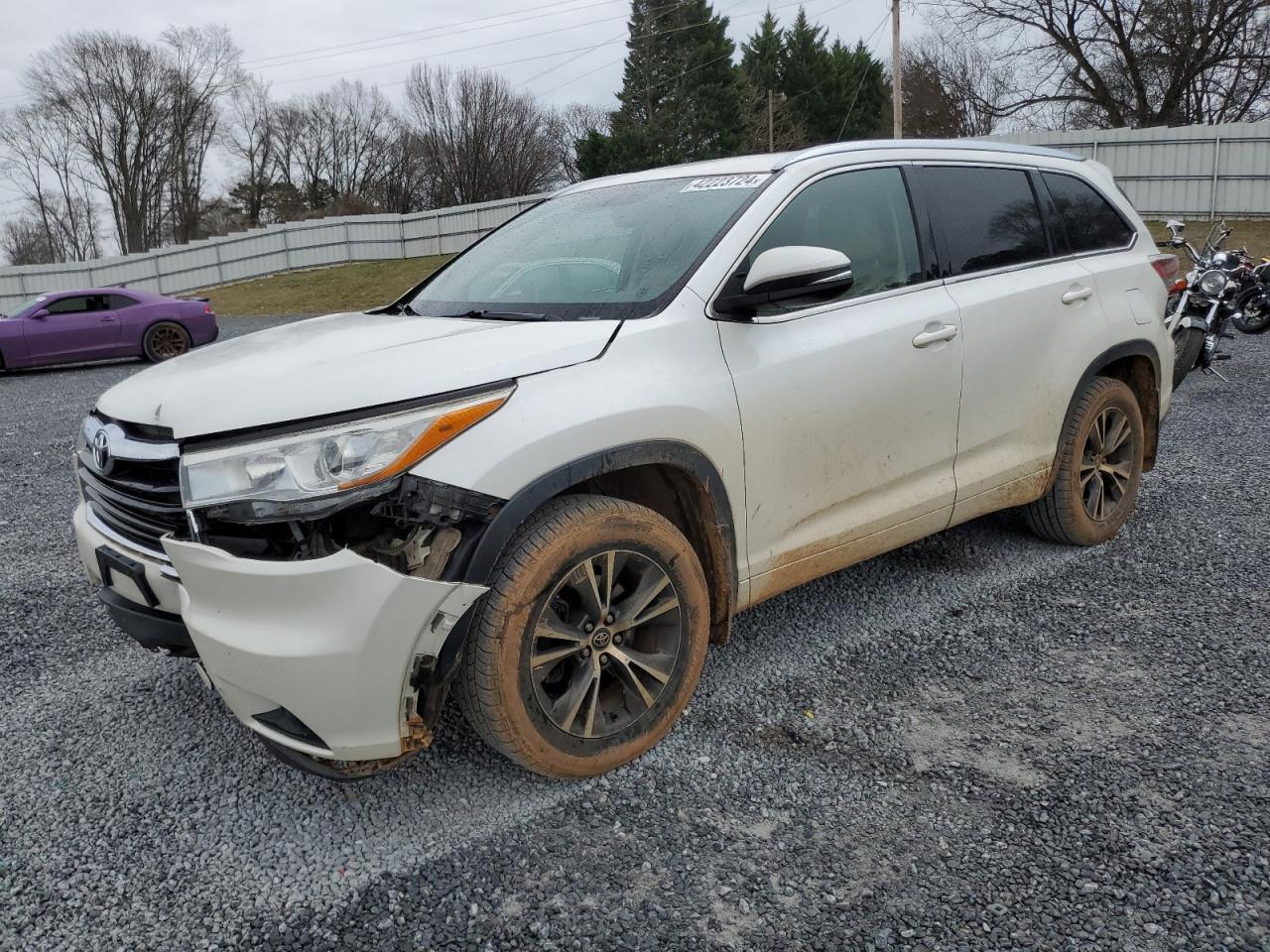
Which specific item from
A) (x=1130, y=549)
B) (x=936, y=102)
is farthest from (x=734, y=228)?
(x=936, y=102)

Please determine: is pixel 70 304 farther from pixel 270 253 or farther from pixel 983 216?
pixel 270 253

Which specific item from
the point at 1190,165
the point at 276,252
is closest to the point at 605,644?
the point at 1190,165

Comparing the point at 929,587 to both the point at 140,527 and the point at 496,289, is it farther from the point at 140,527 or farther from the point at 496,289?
the point at 140,527

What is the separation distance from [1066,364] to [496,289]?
238 cm

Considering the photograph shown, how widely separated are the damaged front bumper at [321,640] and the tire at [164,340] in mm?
14253

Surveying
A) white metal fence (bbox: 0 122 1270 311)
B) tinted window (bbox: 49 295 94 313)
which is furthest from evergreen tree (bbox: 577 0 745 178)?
tinted window (bbox: 49 295 94 313)

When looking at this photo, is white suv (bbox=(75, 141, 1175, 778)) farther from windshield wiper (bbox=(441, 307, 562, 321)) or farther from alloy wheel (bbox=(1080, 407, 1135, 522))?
alloy wheel (bbox=(1080, 407, 1135, 522))

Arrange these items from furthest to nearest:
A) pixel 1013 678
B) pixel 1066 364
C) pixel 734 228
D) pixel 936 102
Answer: pixel 936 102
pixel 1066 364
pixel 1013 678
pixel 734 228

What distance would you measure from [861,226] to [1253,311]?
9.83 m

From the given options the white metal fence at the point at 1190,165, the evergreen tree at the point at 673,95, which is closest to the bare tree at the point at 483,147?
the evergreen tree at the point at 673,95

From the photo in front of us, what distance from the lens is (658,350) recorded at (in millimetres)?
2705

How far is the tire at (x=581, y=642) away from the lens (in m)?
2.40

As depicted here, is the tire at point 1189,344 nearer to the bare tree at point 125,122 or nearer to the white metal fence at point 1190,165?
the white metal fence at point 1190,165

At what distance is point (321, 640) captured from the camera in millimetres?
2193
